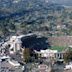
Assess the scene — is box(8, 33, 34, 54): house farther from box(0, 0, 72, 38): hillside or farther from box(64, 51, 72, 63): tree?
box(0, 0, 72, 38): hillside

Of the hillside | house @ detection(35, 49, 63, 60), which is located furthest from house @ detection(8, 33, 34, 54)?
the hillside

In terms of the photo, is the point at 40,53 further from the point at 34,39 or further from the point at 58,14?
the point at 58,14

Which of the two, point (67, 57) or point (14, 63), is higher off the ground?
point (14, 63)

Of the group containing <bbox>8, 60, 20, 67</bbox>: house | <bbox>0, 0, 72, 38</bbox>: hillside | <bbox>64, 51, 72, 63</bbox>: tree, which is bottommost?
<bbox>0, 0, 72, 38</bbox>: hillside

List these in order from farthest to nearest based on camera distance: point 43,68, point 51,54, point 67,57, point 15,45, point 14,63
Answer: point 15,45 → point 51,54 → point 67,57 → point 14,63 → point 43,68

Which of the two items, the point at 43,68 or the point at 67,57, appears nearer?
the point at 43,68

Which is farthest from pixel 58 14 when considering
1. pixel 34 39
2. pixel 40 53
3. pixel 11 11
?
pixel 40 53

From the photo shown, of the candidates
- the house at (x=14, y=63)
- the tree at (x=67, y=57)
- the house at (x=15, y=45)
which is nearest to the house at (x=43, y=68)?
the house at (x=14, y=63)

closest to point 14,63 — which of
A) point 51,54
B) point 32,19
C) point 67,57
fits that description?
point 67,57

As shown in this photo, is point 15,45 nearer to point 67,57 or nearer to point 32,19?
point 67,57

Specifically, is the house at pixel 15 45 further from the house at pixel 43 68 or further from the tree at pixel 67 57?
the house at pixel 43 68

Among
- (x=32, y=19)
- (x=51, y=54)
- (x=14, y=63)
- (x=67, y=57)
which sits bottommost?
(x=32, y=19)
